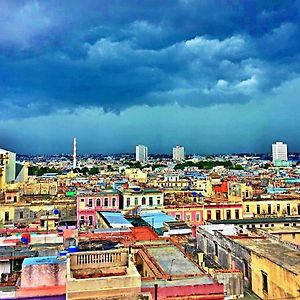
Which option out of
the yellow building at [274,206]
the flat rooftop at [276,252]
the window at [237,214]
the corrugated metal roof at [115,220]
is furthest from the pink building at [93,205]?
the flat rooftop at [276,252]

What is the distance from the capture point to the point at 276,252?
1944cm

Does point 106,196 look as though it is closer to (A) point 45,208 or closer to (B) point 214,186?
(A) point 45,208

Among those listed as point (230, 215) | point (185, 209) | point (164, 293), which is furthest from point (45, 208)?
point (164, 293)

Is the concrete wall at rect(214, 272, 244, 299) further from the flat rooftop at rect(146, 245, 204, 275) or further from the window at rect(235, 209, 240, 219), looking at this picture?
the window at rect(235, 209, 240, 219)

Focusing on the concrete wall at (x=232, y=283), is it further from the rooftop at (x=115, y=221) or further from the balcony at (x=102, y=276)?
the rooftop at (x=115, y=221)

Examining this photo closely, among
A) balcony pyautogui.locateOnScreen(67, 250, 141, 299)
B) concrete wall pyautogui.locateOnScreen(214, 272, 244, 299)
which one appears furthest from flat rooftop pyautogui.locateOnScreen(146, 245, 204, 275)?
balcony pyautogui.locateOnScreen(67, 250, 141, 299)

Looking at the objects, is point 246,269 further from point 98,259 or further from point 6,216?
point 6,216

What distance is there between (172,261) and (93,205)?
23.7m

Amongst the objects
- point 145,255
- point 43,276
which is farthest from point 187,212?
point 43,276

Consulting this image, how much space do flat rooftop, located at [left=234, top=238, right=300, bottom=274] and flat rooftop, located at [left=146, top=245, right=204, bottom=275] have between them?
3455 mm

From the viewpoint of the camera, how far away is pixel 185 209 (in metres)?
40.0

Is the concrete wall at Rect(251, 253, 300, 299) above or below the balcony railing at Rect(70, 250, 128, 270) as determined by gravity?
below

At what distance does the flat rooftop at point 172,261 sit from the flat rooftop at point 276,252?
3455 mm

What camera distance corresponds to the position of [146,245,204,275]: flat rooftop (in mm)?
16406
